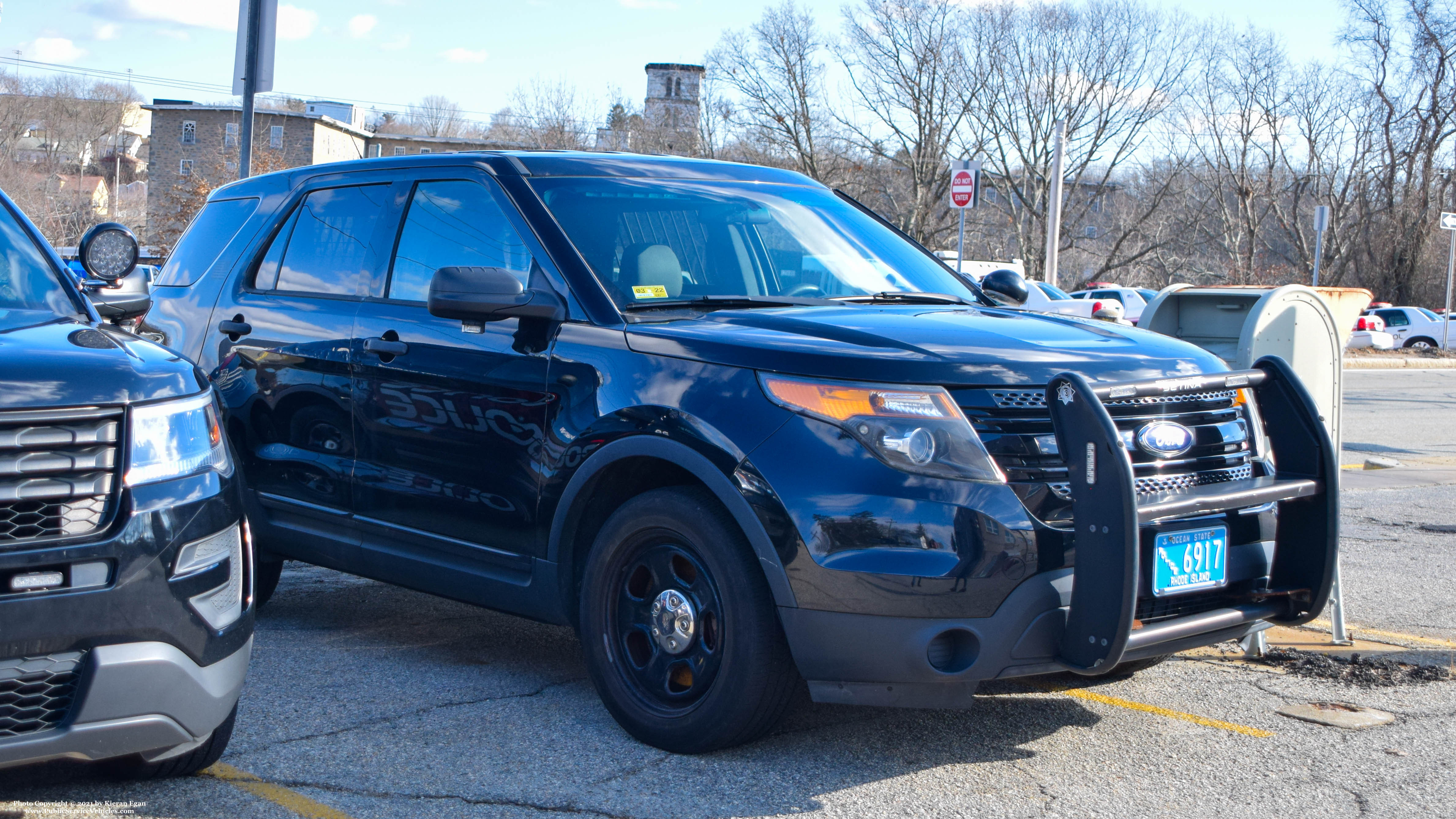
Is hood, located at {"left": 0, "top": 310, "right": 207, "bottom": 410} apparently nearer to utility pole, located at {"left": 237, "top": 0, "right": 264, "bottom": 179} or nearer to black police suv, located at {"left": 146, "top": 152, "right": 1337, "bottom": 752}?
black police suv, located at {"left": 146, "top": 152, "right": 1337, "bottom": 752}

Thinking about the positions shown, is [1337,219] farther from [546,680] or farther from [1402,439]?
[546,680]

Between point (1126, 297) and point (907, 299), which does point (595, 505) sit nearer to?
point (907, 299)

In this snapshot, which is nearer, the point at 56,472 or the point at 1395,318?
the point at 56,472

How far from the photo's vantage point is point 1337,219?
51.4m

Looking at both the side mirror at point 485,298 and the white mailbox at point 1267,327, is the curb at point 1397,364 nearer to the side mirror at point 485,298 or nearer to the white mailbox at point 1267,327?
the white mailbox at point 1267,327

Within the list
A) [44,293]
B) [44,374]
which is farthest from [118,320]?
[44,374]

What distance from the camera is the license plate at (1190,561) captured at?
3.43 meters

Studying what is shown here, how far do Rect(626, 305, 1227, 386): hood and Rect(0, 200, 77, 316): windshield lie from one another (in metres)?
1.66

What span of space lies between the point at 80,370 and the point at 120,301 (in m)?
1.35

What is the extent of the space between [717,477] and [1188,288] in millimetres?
2776

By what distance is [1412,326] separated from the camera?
36.7m

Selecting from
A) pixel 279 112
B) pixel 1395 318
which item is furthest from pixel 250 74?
pixel 279 112

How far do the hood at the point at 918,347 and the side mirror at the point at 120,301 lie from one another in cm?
163

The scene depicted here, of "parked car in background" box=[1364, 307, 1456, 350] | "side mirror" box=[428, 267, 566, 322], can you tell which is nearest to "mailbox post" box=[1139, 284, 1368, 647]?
"side mirror" box=[428, 267, 566, 322]
